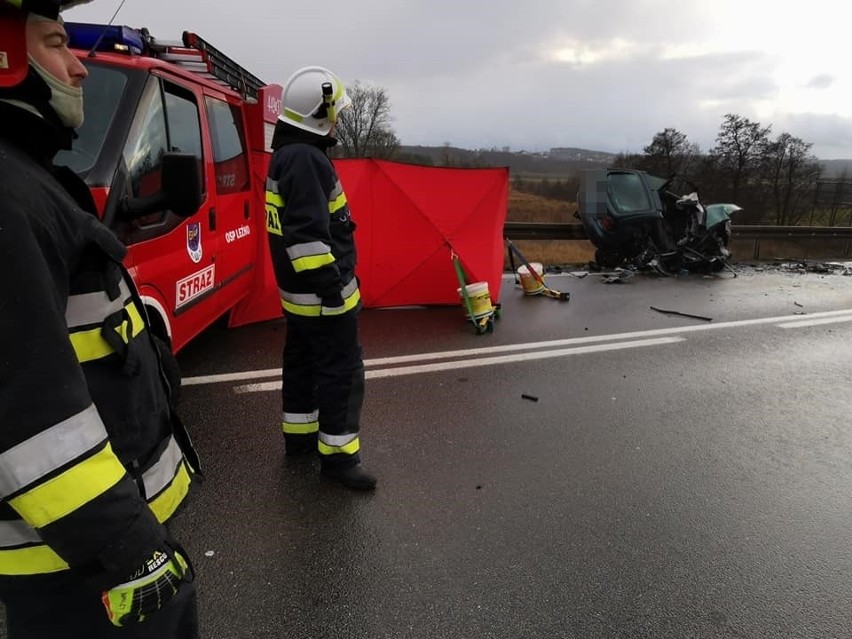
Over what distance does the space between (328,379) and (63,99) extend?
6.63 feet

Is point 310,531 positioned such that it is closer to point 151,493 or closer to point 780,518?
point 151,493

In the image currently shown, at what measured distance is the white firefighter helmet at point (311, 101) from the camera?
9.05ft

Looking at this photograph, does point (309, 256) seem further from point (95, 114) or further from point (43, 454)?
point (43, 454)

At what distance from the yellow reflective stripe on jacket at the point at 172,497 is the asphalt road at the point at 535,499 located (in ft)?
3.39

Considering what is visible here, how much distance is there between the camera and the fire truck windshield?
2.75 m

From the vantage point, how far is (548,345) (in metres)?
5.57

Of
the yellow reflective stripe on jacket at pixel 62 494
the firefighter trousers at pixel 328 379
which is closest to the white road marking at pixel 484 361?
the firefighter trousers at pixel 328 379

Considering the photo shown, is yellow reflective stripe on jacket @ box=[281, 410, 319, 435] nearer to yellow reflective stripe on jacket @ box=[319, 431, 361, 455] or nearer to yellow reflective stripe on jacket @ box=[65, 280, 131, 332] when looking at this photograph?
yellow reflective stripe on jacket @ box=[319, 431, 361, 455]

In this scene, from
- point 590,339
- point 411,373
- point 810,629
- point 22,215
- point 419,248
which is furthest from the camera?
point 419,248

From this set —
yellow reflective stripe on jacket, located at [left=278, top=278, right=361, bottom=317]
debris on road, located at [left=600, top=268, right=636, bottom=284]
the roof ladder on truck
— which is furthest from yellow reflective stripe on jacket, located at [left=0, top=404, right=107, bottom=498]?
debris on road, located at [left=600, top=268, right=636, bottom=284]

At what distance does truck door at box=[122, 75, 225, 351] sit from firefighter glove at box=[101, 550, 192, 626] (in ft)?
7.09

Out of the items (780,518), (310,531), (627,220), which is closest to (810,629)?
(780,518)

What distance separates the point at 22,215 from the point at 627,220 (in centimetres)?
973

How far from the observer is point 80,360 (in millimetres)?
1069
